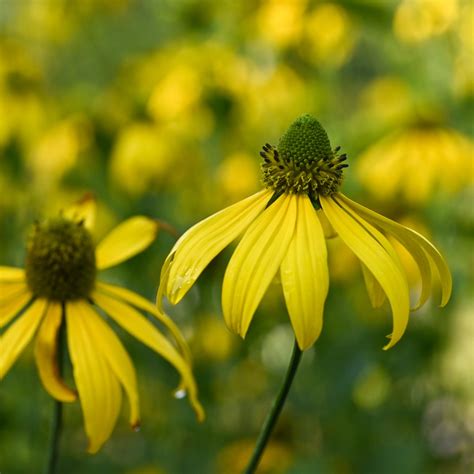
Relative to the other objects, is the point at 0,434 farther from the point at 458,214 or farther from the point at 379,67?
the point at 379,67

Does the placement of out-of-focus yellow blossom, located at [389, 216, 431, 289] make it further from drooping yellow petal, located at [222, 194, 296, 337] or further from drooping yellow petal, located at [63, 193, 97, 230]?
drooping yellow petal, located at [222, 194, 296, 337]

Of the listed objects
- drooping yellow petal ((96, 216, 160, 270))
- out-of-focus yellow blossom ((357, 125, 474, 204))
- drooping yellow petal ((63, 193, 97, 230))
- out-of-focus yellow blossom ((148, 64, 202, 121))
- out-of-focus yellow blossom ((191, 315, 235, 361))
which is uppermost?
out-of-focus yellow blossom ((148, 64, 202, 121))

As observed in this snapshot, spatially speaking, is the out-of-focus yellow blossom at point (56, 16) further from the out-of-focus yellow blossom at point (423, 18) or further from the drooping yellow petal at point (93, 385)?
the drooping yellow petal at point (93, 385)

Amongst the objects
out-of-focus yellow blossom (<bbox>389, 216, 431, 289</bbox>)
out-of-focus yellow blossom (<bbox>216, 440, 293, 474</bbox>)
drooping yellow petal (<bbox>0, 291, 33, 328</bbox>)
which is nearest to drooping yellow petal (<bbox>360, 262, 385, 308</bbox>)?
drooping yellow petal (<bbox>0, 291, 33, 328</bbox>)


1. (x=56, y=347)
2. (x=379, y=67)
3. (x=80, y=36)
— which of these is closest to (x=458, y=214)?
(x=56, y=347)

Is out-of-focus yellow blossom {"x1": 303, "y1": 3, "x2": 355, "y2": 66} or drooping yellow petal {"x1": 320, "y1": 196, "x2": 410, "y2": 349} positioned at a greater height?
out-of-focus yellow blossom {"x1": 303, "y1": 3, "x2": 355, "y2": 66}

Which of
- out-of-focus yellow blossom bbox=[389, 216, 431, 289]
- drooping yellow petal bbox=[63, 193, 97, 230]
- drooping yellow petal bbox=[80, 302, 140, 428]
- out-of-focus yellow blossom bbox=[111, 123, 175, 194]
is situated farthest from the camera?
out-of-focus yellow blossom bbox=[111, 123, 175, 194]

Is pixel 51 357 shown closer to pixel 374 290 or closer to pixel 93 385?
pixel 93 385
